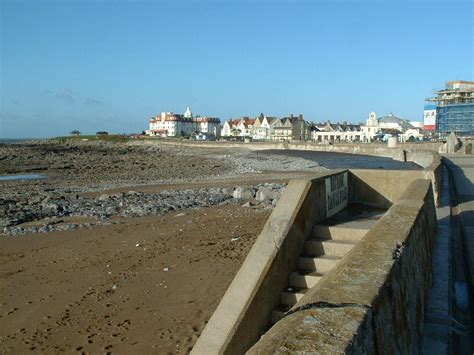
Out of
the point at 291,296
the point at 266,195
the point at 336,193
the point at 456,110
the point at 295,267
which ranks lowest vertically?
the point at 266,195

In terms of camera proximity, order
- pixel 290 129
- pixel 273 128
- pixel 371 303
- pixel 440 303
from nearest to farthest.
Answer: pixel 371 303
pixel 440 303
pixel 290 129
pixel 273 128

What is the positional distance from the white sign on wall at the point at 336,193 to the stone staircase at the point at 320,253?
0.37m

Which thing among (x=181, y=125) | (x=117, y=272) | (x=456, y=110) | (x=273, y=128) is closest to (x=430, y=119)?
(x=456, y=110)

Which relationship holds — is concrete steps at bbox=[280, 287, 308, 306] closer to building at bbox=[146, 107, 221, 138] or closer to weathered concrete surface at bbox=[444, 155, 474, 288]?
weathered concrete surface at bbox=[444, 155, 474, 288]

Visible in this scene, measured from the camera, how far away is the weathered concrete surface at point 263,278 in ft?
17.5

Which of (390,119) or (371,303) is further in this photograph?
(390,119)

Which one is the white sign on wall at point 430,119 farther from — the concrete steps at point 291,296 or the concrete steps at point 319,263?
the concrete steps at point 291,296

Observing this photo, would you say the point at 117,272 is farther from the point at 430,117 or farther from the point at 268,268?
the point at 430,117

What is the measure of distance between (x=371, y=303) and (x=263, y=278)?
2.75m

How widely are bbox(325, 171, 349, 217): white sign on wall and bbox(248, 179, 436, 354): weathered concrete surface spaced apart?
6.74 ft

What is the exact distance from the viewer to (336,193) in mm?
8094

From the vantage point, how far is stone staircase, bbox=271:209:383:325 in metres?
5.96

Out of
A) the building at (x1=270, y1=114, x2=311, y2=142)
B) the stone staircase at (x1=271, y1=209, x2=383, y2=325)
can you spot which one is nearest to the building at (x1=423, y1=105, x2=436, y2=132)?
the building at (x1=270, y1=114, x2=311, y2=142)

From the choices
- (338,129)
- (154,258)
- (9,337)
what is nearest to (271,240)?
(9,337)
